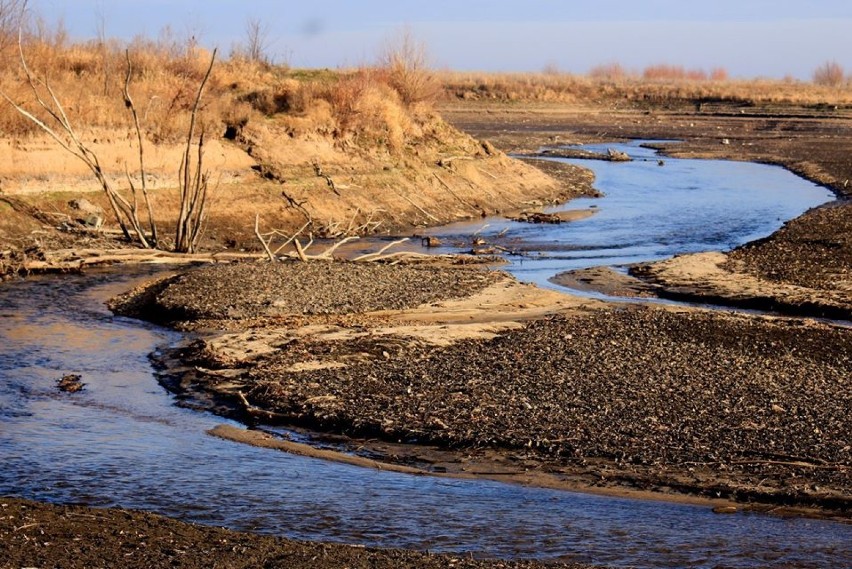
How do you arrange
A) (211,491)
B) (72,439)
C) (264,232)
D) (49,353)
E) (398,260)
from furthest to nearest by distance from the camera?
(264,232) → (398,260) → (49,353) → (72,439) → (211,491)

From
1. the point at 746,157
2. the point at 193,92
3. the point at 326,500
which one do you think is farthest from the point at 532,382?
the point at 746,157

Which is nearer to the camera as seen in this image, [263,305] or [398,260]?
[263,305]

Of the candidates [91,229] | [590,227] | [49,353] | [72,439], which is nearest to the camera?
[72,439]

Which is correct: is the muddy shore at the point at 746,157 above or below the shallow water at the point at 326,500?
above

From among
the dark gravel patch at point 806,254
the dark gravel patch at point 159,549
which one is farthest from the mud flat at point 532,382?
the dark gravel patch at point 806,254

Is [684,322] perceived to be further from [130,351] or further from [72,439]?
[72,439]

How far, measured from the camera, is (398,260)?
22594mm

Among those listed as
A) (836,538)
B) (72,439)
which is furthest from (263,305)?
(836,538)

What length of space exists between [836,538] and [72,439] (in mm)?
7115

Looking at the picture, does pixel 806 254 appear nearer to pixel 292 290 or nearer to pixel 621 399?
pixel 292 290

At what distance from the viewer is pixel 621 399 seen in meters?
12.3

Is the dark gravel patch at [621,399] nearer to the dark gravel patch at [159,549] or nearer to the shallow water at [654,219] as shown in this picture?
the dark gravel patch at [159,549]

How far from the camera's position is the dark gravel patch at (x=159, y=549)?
7.86 metres

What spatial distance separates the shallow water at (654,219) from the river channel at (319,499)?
10911 millimetres
